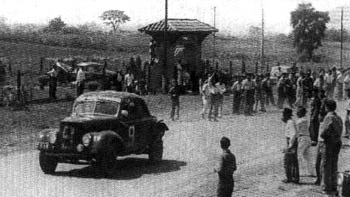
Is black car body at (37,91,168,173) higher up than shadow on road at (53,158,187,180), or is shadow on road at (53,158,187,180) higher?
black car body at (37,91,168,173)

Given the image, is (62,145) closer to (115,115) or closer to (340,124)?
(115,115)

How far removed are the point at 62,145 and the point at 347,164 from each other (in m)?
7.59

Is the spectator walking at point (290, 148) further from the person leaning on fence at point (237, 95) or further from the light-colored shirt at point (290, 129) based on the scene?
the person leaning on fence at point (237, 95)

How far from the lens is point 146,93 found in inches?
1435

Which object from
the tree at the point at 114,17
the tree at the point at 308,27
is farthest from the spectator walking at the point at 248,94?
the tree at the point at 114,17

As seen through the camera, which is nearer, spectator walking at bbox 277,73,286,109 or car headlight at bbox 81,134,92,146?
car headlight at bbox 81,134,92,146

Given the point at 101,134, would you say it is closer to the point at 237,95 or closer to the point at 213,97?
the point at 213,97

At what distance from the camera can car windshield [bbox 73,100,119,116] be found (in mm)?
16344

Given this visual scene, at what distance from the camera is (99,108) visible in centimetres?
1638

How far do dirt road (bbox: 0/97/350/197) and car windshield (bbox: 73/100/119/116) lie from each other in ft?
4.72

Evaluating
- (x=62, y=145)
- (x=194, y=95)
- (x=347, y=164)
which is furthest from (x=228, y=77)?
(x=62, y=145)

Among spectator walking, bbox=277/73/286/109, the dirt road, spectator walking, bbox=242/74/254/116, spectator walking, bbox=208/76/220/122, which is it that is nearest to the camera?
the dirt road

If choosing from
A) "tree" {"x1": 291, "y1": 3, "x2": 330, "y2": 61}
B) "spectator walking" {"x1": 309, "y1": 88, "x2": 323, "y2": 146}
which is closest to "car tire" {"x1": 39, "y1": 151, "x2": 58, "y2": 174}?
"spectator walking" {"x1": 309, "y1": 88, "x2": 323, "y2": 146}

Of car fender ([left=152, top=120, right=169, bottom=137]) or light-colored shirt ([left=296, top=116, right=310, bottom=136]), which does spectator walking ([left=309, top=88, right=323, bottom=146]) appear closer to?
light-colored shirt ([left=296, top=116, right=310, bottom=136])
